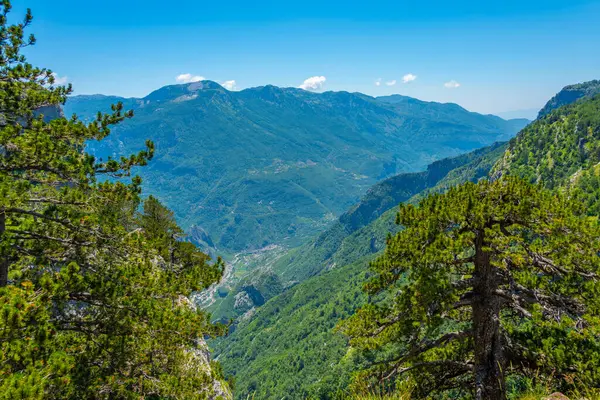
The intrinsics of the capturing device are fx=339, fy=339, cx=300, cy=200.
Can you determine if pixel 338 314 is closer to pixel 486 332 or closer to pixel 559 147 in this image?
pixel 559 147

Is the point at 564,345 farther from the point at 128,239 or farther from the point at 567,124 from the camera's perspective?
the point at 567,124

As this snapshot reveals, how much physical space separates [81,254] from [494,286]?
41.7 feet

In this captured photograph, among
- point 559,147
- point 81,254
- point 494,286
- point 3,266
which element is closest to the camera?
point 3,266

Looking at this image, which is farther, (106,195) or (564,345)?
(106,195)

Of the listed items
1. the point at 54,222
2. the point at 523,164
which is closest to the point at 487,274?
the point at 54,222

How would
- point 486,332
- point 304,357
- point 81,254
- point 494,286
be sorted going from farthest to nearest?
point 304,357
point 494,286
point 486,332
point 81,254

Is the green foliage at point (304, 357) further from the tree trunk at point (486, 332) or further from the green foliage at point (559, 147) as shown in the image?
the green foliage at point (559, 147)

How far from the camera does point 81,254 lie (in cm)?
1016

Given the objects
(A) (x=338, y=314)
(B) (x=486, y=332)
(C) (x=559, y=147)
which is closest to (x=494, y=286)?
(B) (x=486, y=332)

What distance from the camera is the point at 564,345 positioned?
9883mm

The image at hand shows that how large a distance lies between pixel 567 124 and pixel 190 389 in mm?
184926

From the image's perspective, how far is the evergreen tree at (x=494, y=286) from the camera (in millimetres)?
9742

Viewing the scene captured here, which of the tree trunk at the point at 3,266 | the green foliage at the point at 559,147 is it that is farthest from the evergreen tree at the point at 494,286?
the green foliage at the point at 559,147

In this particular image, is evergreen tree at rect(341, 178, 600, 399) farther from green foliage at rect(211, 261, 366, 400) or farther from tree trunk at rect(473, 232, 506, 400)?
green foliage at rect(211, 261, 366, 400)
